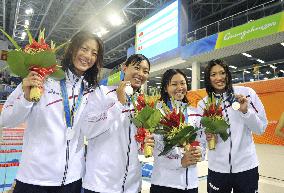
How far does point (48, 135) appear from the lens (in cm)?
199

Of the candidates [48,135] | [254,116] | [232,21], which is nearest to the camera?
[48,135]

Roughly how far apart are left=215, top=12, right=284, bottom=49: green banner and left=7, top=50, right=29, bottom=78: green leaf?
10610 mm

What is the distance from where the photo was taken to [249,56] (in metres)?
16.4

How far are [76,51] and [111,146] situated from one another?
0.84 metres

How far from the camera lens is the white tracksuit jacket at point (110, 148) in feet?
7.02

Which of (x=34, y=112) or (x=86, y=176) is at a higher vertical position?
(x=34, y=112)

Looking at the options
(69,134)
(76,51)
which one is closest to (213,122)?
(69,134)

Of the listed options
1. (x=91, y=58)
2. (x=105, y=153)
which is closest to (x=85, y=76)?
(x=91, y=58)

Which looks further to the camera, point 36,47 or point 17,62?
point 36,47

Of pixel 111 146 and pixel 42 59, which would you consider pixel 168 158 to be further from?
pixel 42 59

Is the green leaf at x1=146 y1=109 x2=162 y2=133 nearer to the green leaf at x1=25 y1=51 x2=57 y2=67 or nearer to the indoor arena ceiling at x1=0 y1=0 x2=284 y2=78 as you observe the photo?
the green leaf at x1=25 y1=51 x2=57 y2=67

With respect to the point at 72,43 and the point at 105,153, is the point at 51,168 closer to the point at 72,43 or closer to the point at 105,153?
the point at 105,153

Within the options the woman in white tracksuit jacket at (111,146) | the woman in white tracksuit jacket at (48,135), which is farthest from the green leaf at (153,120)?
the woman in white tracksuit jacket at (48,135)

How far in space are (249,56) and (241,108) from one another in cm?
1511
